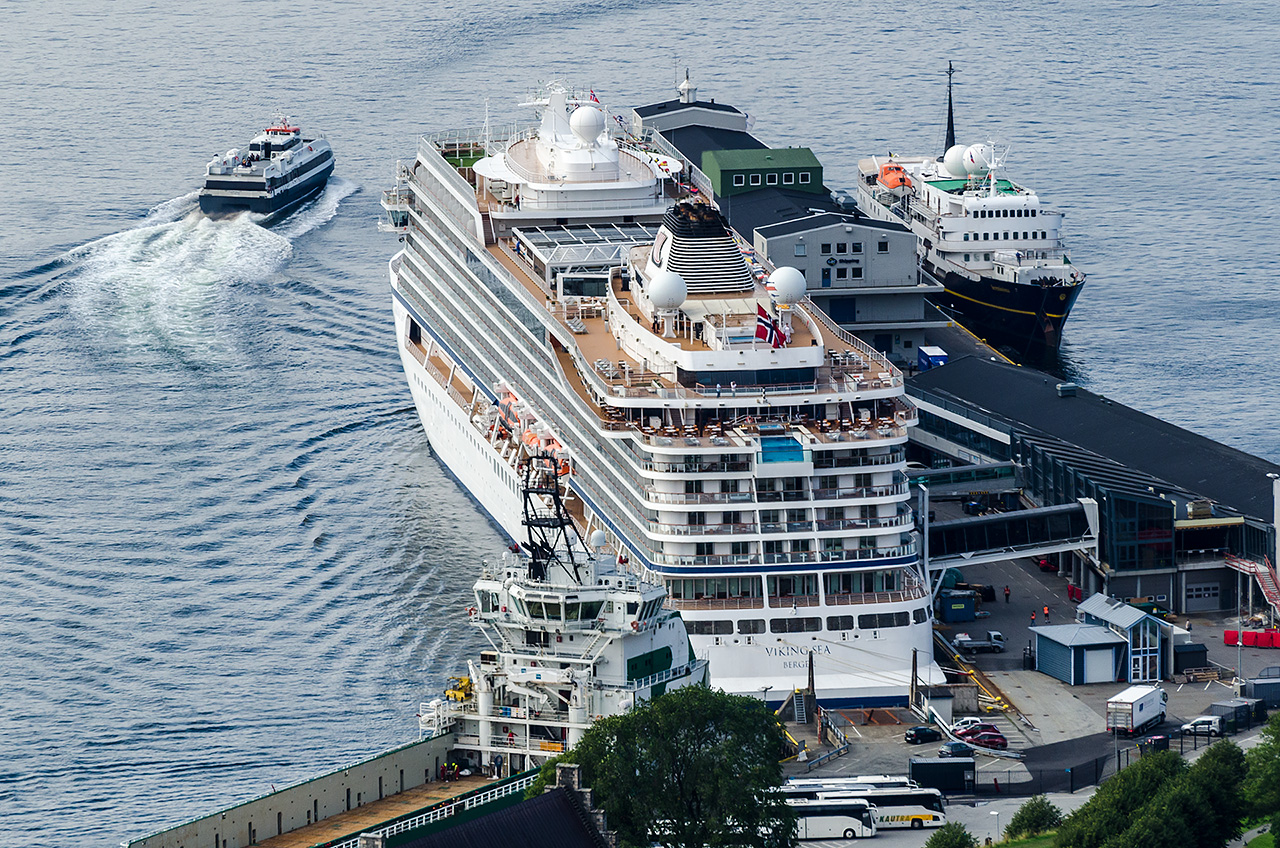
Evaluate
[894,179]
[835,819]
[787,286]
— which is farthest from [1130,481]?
[894,179]

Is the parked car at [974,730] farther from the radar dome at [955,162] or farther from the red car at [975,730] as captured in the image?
the radar dome at [955,162]

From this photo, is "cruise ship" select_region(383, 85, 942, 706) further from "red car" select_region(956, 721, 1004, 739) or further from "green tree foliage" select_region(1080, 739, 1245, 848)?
"green tree foliage" select_region(1080, 739, 1245, 848)

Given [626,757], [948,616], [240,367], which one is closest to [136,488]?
[240,367]

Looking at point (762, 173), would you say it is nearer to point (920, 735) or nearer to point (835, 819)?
point (920, 735)

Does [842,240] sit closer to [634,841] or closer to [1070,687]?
[1070,687]

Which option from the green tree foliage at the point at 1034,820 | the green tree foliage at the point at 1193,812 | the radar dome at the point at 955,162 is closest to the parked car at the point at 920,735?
the green tree foliage at the point at 1034,820

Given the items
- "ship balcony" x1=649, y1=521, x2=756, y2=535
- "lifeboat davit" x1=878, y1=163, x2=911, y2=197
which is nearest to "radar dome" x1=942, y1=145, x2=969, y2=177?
"lifeboat davit" x1=878, y1=163, x2=911, y2=197
